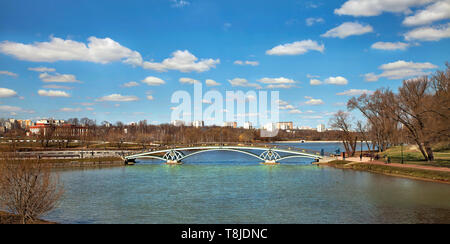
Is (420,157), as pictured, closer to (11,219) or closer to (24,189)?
(24,189)

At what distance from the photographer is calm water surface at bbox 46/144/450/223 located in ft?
62.4

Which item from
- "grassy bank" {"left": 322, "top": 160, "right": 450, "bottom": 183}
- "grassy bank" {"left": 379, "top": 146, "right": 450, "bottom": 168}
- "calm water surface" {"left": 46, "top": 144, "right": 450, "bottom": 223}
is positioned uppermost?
"grassy bank" {"left": 379, "top": 146, "right": 450, "bottom": 168}

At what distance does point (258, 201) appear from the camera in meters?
23.9

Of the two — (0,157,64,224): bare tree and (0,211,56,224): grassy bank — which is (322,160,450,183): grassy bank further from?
(0,211,56,224): grassy bank

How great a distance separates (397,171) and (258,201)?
68.2 ft

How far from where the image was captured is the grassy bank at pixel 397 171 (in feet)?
98.6

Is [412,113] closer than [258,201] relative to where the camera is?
No

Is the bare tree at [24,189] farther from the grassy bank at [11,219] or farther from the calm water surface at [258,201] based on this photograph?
the calm water surface at [258,201]

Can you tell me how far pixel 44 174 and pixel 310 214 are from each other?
1496cm

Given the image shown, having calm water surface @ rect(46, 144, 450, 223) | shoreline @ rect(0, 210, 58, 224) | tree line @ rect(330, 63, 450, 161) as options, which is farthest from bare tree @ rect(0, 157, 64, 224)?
tree line @ rect(330, 63, 450, 161)

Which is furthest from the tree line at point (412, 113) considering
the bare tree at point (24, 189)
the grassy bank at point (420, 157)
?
the bare tree at point (24, 189)

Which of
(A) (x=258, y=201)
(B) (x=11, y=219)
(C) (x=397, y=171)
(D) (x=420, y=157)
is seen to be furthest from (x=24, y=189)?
(D) (x=420, y=157)

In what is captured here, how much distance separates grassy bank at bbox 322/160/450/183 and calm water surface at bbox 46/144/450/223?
1.42 m
